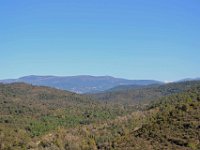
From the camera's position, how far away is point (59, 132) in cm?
12500

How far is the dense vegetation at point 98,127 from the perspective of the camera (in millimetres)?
74875

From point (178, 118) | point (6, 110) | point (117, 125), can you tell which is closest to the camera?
point (178, 118)

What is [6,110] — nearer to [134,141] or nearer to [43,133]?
[43,133]

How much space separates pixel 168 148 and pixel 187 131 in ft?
22.8

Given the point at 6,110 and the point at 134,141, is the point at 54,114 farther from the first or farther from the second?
the point at 134,141

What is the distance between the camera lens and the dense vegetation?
246 feet

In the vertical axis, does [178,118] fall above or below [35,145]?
above

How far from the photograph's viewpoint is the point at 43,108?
184 metres

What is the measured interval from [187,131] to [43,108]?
117m

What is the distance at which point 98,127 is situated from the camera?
419ft

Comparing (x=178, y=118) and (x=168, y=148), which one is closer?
(x=168, y=148)

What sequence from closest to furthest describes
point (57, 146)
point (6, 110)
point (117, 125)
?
point (57, 146) → point (117, 125) → point (6, 110)

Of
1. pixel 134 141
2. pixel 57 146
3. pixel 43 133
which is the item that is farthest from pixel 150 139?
pixel 43 133

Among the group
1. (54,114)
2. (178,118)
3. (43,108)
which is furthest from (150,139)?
(43,108)
